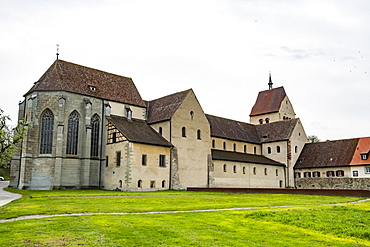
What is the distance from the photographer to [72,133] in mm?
46875

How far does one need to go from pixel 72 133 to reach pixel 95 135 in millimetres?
Result: 3093

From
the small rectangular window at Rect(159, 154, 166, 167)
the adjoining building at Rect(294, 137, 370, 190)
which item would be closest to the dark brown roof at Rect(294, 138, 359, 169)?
the adjoining building at Rect(294, 137, 370, 190)

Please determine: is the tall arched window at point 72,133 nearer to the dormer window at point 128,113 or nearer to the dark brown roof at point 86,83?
the dark brown roof at point 86,83

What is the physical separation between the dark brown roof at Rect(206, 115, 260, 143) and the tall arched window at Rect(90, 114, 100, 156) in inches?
756

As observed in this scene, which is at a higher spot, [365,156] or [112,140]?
[112,140]

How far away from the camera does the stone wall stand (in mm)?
57094

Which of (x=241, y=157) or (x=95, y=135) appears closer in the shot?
(x=95, y=135)

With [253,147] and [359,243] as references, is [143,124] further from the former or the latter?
[359,243]

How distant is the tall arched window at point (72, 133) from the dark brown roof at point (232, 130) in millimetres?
22062

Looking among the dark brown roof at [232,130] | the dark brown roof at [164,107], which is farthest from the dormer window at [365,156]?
the dark brown roof at [164,107]

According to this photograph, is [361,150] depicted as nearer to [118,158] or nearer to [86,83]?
[118,158]

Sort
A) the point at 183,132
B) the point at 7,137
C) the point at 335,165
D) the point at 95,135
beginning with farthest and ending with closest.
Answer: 1. the point at 335,165
2. the point at 183,132
3. the point at 95,135
4. the point at 7,137

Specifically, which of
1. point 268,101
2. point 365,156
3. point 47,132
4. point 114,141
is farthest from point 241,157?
point 47,132

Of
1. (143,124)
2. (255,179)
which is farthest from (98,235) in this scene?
(255,179)
